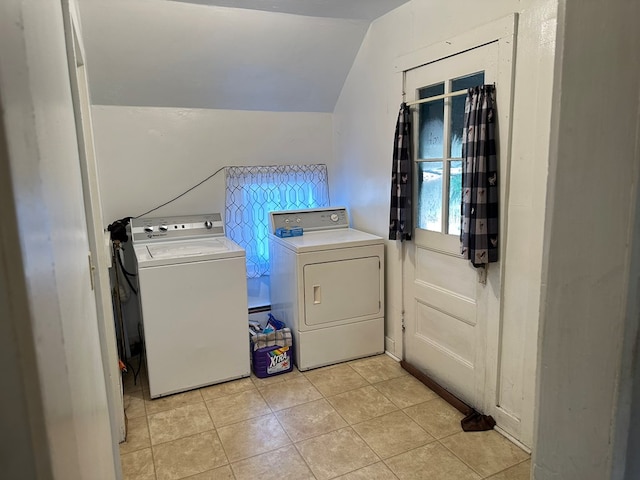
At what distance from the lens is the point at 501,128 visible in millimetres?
2133

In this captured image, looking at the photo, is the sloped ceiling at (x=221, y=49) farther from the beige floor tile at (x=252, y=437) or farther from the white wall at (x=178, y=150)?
the beige floor tile at (x=252, y=437)

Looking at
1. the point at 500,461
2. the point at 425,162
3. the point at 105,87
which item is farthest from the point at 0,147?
the point at 105,87

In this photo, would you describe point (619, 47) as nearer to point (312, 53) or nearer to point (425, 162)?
point (425, 162)

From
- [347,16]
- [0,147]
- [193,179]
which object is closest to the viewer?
[0,147]

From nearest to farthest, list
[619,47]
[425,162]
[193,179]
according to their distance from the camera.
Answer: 1. [619,47]
2. [425,162]
3. [193,179]

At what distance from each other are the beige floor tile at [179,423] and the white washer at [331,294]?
2.46ft

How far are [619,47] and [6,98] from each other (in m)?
0.67

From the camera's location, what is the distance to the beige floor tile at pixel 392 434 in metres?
2.23

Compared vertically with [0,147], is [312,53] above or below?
above

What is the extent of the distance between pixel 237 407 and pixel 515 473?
4.90ft

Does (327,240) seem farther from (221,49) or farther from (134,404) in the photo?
(134,404)

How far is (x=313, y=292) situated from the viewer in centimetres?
299

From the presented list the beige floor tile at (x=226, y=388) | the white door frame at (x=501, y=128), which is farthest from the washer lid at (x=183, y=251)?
the white door frame at (x=501, y=128)

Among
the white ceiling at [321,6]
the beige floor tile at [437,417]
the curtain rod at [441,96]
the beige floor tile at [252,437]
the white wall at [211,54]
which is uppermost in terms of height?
the white ceiling at [321,6]
